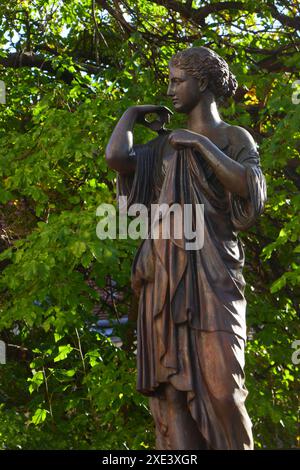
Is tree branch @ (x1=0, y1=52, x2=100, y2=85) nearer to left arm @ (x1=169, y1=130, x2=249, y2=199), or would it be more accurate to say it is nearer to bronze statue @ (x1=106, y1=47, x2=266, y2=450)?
bronze statue @ (x1=106, y1=47, x2=266, y2=450)

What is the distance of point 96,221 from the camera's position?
37.2ft

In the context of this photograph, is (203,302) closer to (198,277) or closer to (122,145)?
(198,277)

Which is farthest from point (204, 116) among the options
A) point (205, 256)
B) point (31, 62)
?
point (31, 62)

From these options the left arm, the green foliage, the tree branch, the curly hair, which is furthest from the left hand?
the tree branch

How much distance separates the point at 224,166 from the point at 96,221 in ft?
17.1

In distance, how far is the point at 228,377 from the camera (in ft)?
19.8

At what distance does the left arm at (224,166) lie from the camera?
6230mm

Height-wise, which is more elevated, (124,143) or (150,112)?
(150,112)

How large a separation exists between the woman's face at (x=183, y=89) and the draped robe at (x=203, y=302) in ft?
0.95

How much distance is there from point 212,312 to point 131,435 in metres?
5.90

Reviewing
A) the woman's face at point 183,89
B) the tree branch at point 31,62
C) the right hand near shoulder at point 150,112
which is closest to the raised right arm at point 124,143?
the right hand near shoulder at point 150,112

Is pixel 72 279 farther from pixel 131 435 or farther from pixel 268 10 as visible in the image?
pixel 268 10

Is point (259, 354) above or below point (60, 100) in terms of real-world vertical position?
below
